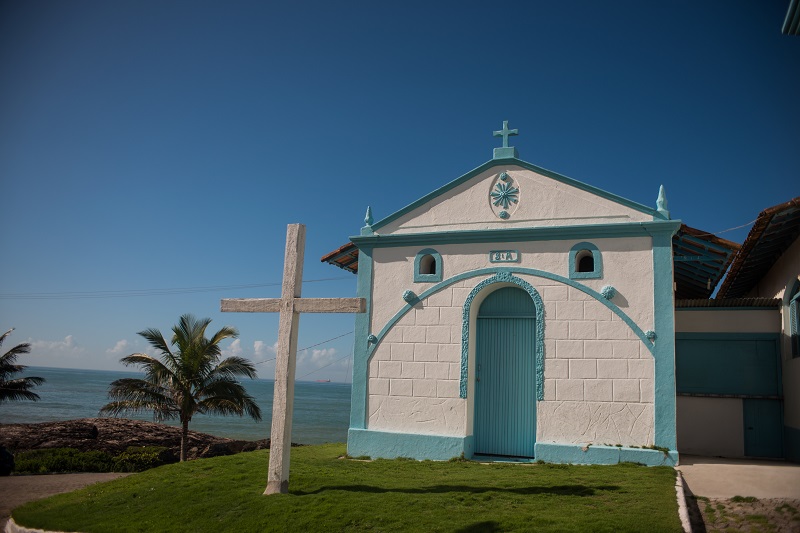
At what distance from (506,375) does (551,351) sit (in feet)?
3.74

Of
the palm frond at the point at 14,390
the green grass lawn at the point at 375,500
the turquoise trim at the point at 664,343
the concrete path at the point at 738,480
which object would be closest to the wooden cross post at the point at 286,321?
the green grass lawn at the point at 375,500

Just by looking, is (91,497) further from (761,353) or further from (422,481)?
(761,353)

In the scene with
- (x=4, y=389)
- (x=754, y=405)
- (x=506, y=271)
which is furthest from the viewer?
(x=4, y=389)

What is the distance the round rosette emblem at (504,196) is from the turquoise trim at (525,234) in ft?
1.41

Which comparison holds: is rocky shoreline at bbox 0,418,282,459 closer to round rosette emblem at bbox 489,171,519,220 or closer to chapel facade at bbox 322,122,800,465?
chapel facade at bbox 322,122,800,465

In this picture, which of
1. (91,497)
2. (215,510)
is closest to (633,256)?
Answer: (215,510)

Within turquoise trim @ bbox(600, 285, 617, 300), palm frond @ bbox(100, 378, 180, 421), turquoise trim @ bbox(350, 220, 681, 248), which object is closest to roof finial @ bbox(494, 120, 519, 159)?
turquoise trim @ bbox(350, 220, 681, 248)

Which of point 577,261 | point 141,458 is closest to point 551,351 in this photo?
point 577,261

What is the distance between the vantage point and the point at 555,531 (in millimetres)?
6477

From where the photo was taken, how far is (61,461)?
57.7 feet

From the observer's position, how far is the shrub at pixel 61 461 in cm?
1647

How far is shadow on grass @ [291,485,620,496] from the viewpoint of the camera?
8.42 metres

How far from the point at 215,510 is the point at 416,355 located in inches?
222

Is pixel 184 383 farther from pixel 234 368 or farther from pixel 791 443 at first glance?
pixel 791 443
